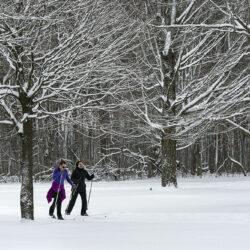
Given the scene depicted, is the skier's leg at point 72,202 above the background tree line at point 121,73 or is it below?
below

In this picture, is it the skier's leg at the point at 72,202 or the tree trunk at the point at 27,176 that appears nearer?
the tree trunk at the point at 27,176

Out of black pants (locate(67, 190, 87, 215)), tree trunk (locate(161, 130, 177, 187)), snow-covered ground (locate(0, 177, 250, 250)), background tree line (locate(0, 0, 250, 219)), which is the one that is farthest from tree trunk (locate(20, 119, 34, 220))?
tree trunk (locate(161, 130, 177, 187))

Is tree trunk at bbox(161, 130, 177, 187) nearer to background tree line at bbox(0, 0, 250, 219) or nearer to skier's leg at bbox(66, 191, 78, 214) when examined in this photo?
background tree line at bbox(0, 0, 250, 219)

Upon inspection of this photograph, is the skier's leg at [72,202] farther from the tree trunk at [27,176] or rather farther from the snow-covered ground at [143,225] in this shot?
the tree trunk at [27,176]

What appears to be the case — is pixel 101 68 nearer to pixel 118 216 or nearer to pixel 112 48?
pixel 112 48

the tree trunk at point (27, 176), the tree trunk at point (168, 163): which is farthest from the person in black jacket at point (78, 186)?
the tree trunk at point (168, 163)

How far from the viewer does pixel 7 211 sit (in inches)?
596

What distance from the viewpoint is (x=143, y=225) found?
10.6m

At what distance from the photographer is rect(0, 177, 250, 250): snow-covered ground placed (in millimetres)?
8055

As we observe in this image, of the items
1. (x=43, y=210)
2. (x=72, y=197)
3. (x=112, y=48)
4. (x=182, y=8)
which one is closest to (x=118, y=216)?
(x=72, y=197)

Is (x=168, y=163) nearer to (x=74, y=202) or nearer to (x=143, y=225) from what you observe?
(x=74, y=202)

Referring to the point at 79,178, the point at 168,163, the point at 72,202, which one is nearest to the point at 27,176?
the point at 72,202

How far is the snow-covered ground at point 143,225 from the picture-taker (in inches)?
317

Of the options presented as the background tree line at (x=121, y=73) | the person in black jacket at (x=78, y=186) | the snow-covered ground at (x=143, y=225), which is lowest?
the snow-covered ground at (x=143, y=225)
